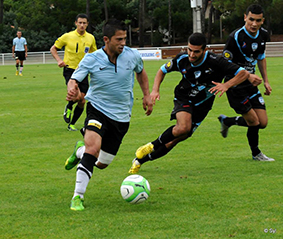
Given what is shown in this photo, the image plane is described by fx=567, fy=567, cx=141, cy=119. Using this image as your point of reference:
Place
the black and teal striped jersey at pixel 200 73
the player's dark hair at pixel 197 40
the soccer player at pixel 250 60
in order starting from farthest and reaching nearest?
the soccer player at pixel 250 60 → the black and teal striped jersey at pixel 200 73 → the player's dark hair at pixel 197 40

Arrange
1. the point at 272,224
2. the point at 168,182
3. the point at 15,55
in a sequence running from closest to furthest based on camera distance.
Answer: the point at 272,224 < the point at 168,182 < the point at 15,55

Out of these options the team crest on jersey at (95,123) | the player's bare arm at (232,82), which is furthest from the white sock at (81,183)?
the player's bare arm at (232,82)

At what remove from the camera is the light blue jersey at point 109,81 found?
617 centimetres

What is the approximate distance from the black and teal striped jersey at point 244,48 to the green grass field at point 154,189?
1450mm

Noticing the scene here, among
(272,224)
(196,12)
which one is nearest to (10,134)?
(272,224)

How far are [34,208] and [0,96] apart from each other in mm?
13626

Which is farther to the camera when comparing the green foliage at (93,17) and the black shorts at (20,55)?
the green foliage at (93,17)

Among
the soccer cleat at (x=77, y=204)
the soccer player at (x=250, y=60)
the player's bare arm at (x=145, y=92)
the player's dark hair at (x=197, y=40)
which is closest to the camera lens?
the soccer cleat at (x=77, y=204)

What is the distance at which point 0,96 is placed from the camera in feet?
62.0

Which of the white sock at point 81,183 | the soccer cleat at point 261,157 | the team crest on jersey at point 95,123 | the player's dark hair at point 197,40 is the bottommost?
the soccer cleat at point 261,157

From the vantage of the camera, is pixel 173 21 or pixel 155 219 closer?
pixel 155 219

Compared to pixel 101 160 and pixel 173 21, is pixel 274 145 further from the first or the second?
pixel 173 21

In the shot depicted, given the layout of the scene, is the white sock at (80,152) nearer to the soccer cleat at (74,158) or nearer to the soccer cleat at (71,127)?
the soccer cleat at (74,158)

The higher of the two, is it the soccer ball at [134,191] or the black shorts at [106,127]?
the black shorts at [106,127]
